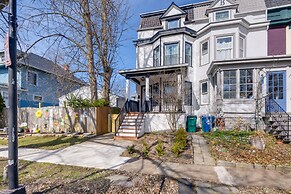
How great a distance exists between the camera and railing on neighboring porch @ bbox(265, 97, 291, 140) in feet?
25.0

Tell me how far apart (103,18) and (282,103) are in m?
14.0

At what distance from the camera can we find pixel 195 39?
13.9 meters

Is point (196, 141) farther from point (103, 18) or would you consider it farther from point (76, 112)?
point (103, 18)

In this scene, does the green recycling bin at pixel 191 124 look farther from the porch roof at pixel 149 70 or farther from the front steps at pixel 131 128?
the porch roof at pixel 149 70

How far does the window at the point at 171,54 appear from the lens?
13.5 metres

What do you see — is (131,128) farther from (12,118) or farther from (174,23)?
(174,23)

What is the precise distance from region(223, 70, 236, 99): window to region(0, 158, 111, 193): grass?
Answer: 8.56 metres

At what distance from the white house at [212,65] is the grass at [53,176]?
19.6 feet

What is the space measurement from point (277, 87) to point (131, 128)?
9.39 metres

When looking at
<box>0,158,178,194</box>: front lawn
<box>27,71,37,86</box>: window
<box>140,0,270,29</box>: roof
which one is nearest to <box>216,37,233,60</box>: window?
<box>140,0,270,29</box>: roof

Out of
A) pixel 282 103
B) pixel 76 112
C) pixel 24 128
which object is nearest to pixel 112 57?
pixel 76 112

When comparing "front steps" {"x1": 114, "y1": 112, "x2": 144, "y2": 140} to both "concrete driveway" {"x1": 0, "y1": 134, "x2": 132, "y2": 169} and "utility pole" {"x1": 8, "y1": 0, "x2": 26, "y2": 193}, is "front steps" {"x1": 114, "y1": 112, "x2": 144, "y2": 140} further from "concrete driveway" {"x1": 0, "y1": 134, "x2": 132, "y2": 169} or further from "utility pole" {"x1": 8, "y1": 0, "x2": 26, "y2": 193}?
"utility pole" {"x1": 8, "y1": 0, "x2": 26, "y2": 193}

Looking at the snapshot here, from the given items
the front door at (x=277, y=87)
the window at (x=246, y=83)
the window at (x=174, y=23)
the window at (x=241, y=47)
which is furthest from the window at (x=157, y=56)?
the front door at (x=277, y=87)

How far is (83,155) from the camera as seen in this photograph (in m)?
6.56
